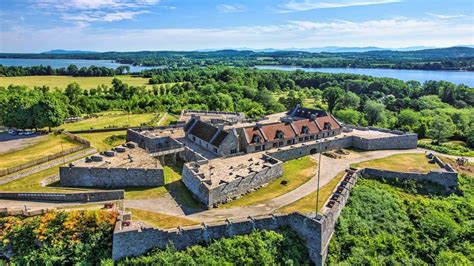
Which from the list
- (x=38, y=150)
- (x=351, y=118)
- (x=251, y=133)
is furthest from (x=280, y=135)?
(x=38, y=150)

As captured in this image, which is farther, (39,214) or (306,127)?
(306,127)

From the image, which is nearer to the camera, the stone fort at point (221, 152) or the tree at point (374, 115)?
the stone fort at point (221, 152)

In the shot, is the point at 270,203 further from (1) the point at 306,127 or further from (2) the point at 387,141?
(2) the point at 387,141

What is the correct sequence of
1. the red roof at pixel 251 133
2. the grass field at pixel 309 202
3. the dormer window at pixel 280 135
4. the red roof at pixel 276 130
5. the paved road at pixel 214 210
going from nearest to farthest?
the paved road at pixel 214 210, the grass field at pixel 309 202, the red roof at pixel 251 133, the red roof at pixel 276 130, the dormer window at pixel 280 135

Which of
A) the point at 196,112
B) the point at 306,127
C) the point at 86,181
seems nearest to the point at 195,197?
the point at 86,181

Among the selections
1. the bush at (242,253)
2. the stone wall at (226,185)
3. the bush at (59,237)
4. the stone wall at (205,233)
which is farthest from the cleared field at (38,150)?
the bush at (242,253)

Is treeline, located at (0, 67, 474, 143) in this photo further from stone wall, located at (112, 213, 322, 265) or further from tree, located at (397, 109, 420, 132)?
stone wall, located at (112, 213, 322, 265)

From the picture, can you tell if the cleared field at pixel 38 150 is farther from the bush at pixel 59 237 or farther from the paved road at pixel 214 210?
the bush at pixel 59 237
